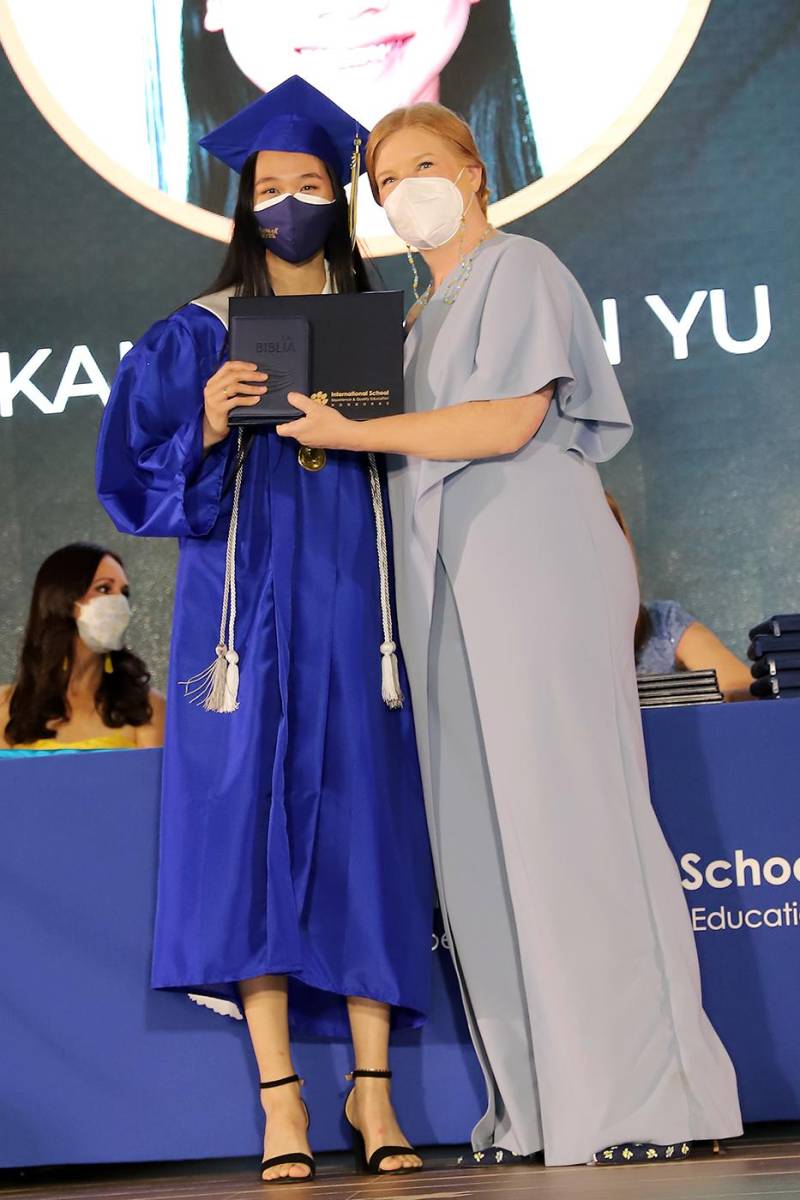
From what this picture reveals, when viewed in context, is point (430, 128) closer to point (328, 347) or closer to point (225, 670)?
point (328, 347)

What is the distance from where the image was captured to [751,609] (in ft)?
14.4

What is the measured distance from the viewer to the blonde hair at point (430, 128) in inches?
97.2

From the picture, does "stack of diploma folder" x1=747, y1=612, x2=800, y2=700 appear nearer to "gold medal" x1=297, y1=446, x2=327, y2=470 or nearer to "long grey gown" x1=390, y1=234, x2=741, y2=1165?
"long grey gown" x1=390, y1=234, x2=741, y2=1165

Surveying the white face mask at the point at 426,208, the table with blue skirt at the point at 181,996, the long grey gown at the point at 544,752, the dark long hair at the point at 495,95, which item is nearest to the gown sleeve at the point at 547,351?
the long grey gown at the point at 544,752

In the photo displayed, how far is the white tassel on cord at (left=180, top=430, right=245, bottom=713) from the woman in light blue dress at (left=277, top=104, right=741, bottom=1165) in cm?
22

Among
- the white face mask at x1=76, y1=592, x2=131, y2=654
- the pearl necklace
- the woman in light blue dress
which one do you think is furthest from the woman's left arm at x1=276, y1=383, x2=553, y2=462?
the white face mask at x1=76, y1=592, x2=131, y2=654

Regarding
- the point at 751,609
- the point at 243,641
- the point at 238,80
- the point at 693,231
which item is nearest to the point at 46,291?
the point at 238,80

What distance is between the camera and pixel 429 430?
230cm

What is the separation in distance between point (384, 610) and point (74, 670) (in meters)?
2.15

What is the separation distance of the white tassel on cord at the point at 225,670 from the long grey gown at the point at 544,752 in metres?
0.26

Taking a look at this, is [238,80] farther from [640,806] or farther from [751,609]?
[640,806]

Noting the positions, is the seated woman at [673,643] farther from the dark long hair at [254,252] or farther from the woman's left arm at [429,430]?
the woman's left arm at [429,430]

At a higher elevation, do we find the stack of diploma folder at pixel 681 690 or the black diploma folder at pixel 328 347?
the black diploma folder at pixel 328 347

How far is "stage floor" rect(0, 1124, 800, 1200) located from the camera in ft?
5.65
